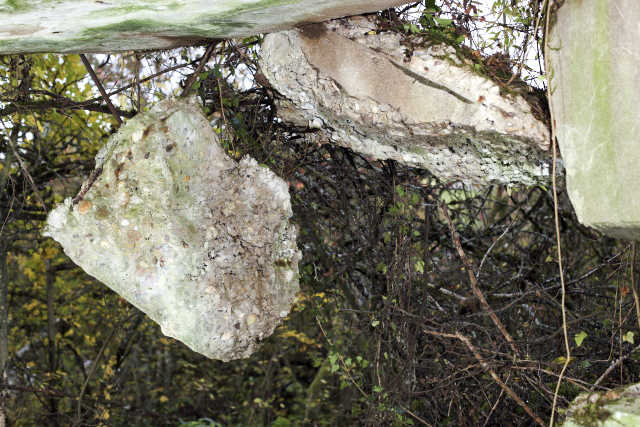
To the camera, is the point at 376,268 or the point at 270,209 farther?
the point at 376,268

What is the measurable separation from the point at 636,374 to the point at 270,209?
1.87 meters

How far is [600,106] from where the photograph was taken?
1725mm

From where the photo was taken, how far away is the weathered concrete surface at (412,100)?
215 cm

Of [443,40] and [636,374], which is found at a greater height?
[443,40]

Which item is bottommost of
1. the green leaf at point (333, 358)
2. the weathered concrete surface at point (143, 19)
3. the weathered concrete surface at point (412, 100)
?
the green leaf at point (333, 358)

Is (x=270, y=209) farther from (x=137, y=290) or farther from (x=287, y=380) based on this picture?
(x=287, y=380)

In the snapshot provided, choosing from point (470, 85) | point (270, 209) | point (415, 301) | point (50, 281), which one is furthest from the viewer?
point (50, 281)

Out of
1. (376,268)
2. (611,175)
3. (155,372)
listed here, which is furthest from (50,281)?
(611,175)

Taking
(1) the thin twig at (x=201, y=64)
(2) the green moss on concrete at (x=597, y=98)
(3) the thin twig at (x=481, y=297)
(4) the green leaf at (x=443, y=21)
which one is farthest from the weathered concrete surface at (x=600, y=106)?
(1) the thin twig at (x=201, y=64)

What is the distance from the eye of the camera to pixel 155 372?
7.41 meters

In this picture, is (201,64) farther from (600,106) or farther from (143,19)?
(600,106)

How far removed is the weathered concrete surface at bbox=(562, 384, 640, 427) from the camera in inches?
72.1

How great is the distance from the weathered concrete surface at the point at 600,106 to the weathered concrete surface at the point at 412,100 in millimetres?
259

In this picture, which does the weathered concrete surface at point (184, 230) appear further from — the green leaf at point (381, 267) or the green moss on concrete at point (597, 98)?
the green moss on concrete at point (597, 98)
